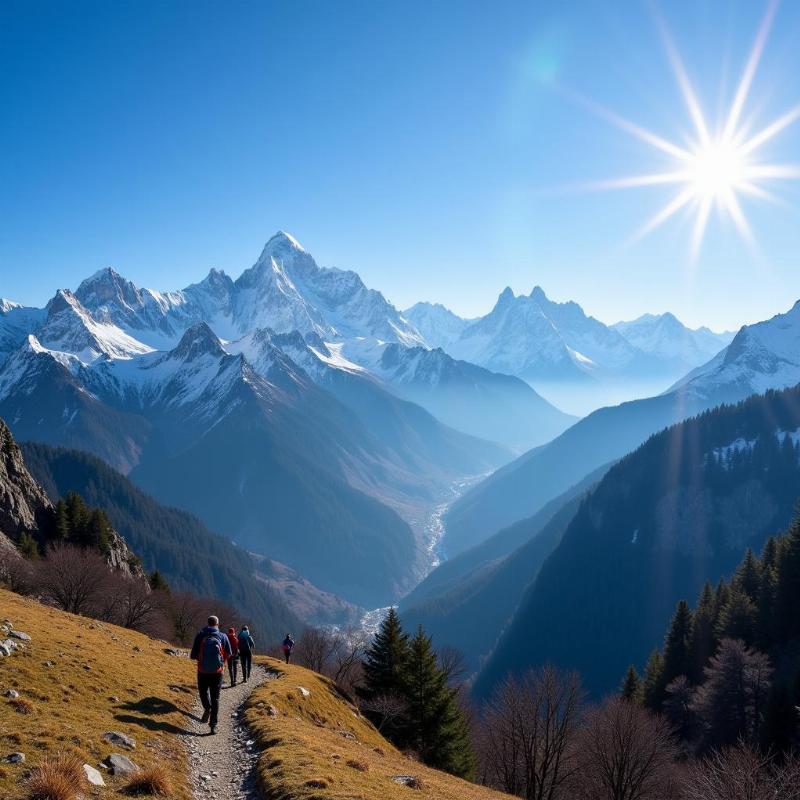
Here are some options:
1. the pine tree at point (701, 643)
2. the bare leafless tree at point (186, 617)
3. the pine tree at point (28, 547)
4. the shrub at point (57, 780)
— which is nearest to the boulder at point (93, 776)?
the shrub at point (57, 780)

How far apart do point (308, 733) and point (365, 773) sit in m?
6.22

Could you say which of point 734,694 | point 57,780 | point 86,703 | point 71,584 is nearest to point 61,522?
point 71,584

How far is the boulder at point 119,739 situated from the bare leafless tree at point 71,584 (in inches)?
1918

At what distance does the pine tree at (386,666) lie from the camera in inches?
2057

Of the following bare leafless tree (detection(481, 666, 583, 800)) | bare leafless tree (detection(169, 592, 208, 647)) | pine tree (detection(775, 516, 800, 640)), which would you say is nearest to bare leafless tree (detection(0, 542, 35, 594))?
bare leafless tree (detection(169, 592, 208, 647))

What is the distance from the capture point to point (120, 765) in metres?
17.1

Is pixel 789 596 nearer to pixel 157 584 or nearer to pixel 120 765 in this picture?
pixel 120 765

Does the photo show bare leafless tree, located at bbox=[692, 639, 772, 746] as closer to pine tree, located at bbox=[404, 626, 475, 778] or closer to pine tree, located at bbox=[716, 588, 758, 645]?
pine tree, located at bbox=[716, 588, 758, 645]

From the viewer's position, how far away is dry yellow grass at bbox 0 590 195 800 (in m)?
16.6

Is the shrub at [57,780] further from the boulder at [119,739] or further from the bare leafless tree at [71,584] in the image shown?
the bare leafless tree at [71,584]

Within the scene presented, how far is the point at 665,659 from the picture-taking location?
90.9 meters

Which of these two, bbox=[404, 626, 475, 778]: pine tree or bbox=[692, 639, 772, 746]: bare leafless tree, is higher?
bbox=[692, 639, 772, 746]: bare leafless tree

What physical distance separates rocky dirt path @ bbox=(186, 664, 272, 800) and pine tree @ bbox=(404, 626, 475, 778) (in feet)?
84.1

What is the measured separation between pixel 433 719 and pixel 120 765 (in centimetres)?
3986
